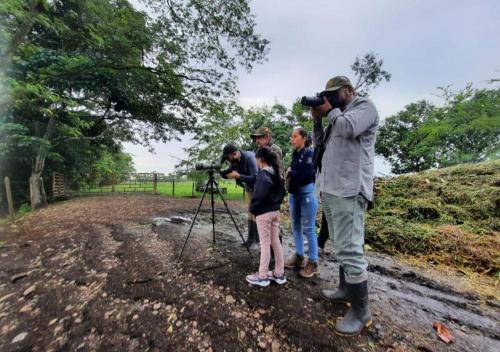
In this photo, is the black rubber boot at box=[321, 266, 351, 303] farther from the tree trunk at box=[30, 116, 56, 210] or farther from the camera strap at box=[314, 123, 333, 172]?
the tree trunk at box=[30, 116, 56, 210]

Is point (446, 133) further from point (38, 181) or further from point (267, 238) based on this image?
point (38, 181)

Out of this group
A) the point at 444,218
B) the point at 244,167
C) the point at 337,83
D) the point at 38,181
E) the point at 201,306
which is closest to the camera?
the point at 337,83

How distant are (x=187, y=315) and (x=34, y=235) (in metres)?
4.98

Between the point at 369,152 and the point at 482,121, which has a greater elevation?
the point at 482,121

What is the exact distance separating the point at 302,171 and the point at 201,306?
5.91ft

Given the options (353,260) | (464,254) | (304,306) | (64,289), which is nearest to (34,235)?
(64,289)

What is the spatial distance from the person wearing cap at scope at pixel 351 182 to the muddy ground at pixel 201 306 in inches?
9.4

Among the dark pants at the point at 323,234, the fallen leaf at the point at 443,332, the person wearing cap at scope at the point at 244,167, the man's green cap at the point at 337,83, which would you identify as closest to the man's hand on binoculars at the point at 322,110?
the man's green cap at the point at 337,83

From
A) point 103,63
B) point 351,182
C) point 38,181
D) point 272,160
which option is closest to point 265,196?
point 272,160

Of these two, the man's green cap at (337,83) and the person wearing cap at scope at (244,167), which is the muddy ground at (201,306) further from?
the man's green cap at (337,83)

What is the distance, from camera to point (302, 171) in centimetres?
258

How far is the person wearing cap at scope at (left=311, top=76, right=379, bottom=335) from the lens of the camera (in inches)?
63.5

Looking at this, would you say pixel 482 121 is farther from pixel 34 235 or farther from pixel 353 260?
pixel 34 235

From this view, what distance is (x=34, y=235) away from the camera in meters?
4.58
